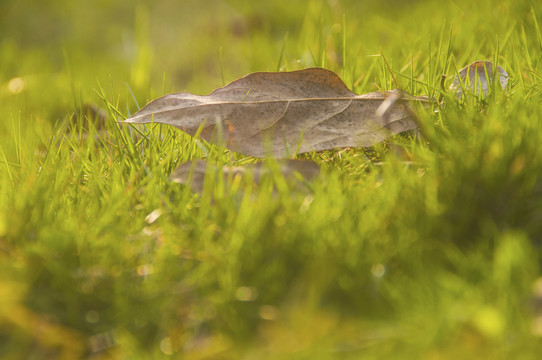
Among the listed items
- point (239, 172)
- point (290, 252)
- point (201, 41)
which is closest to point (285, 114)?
point (239, 172)

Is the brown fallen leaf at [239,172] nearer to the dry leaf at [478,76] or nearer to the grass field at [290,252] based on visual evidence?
the grass field at [290,252]

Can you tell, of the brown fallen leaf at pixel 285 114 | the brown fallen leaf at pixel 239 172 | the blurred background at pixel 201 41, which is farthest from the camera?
the blurred background at pixel 201 41

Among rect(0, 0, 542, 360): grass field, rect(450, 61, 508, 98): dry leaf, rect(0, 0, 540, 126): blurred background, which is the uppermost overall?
rect(450, 61, 508, 98): dry leaf

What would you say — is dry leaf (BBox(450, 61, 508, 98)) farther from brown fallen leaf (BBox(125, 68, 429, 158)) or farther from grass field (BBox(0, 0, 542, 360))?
brown fallen leaf (BBox(125, 68, 429, 158))

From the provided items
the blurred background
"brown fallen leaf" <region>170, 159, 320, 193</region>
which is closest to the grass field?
"brown fallen leaf" <region>170, 159, 320, 193</region>

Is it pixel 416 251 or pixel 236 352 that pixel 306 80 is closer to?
pixel 416 251

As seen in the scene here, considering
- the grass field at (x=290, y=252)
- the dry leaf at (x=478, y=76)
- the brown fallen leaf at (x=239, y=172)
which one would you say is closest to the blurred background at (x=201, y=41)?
the dry leaf at (x=478, y=76)
